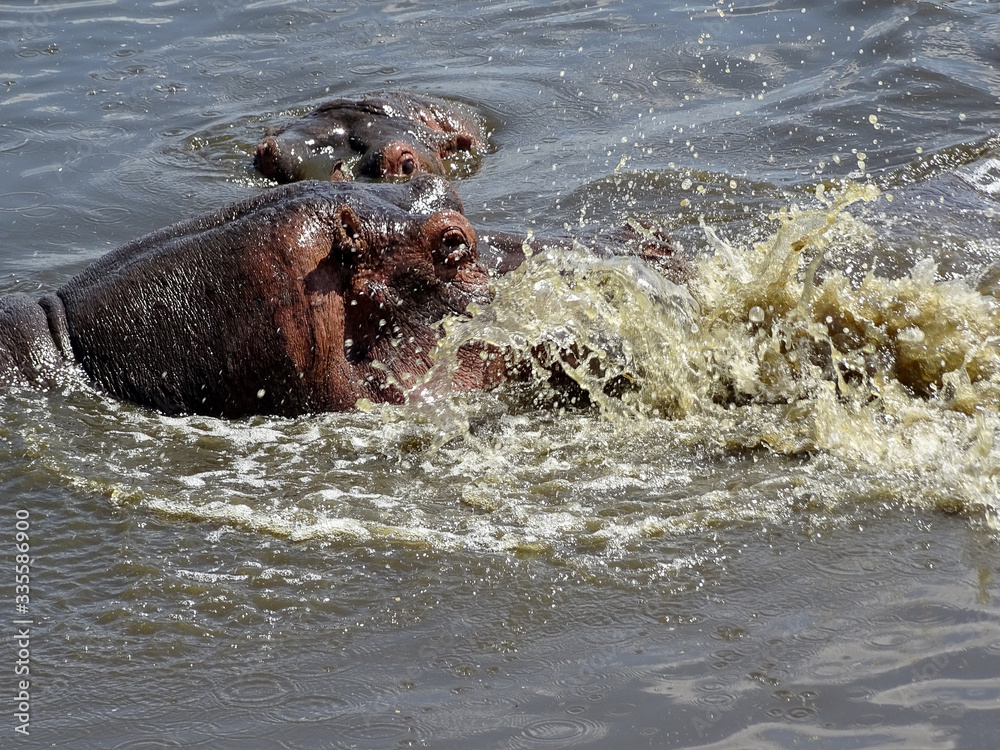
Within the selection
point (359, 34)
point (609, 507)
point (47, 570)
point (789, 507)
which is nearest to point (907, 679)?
point (789, 507)

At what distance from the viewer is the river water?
9.70 ft

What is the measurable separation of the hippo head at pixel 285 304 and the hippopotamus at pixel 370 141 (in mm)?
3819

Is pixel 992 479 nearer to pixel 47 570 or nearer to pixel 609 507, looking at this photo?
pixel 609 507

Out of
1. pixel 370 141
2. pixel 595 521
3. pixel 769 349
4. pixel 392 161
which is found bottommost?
pixel 595 521

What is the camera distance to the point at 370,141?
8.48m

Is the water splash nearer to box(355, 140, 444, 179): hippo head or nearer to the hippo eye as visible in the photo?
the hippo eye

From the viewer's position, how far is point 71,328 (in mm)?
4414

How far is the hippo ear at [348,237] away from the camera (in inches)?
162

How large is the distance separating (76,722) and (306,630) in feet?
2.08

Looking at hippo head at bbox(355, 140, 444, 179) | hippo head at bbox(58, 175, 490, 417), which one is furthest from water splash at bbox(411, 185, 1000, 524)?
hippo head at bbox(355, 140, 444, 179)

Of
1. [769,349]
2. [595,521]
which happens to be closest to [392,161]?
[769,349]

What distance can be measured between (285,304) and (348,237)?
0.32 meters

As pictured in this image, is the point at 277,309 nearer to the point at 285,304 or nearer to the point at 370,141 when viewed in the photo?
the point at 285,304

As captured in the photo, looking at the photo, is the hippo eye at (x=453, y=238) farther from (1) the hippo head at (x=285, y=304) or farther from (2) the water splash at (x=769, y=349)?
(2) the water splash at (x=769, y=349)
